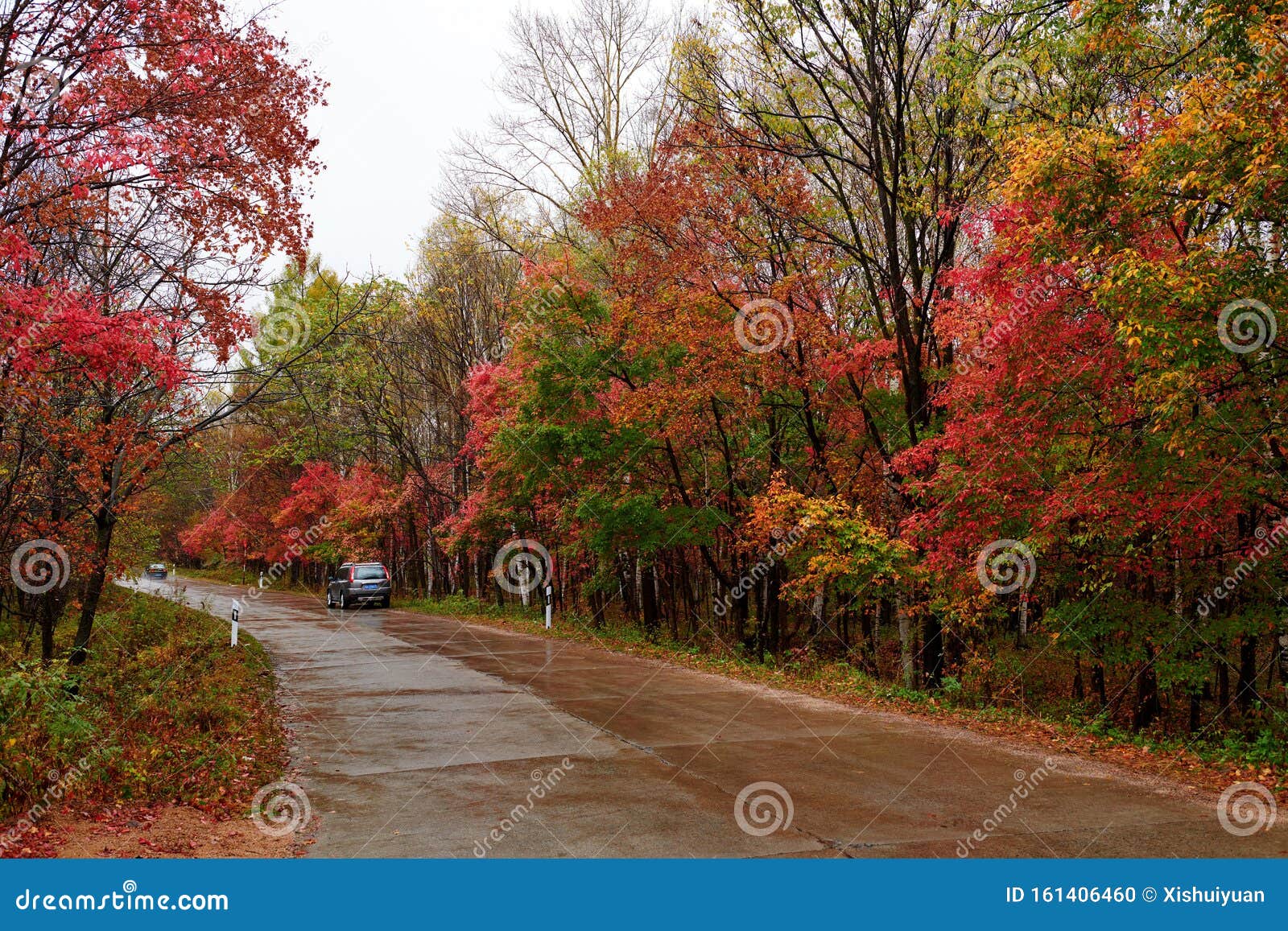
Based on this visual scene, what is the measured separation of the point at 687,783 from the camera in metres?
8.31

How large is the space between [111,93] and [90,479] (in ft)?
17.8

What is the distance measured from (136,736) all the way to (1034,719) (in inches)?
423

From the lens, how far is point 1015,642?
25.0m

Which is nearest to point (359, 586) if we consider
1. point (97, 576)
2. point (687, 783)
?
point (97, 576)

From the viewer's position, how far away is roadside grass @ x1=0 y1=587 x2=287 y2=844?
729cm

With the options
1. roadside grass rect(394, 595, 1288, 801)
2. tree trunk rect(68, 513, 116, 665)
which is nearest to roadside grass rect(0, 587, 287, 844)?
tree trunk rect(68, 513, 116, 665)

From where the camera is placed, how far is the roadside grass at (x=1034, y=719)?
9.35 metres

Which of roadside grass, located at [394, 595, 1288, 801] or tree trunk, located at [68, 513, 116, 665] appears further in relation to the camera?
tree trunk, located at [68, 513, 116, 665]

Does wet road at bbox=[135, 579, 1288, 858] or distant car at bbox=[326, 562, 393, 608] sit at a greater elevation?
distant car at bbox=[326, 562, 393, 608]

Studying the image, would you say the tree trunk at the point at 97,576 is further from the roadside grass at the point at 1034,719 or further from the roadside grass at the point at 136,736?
the roadside grass at the point at 1034,719

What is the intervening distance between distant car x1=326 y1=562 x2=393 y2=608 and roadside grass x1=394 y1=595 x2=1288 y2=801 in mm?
15764

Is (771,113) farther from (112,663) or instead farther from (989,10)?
(112,663)

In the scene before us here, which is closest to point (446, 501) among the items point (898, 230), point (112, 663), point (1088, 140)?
point (112, 663)

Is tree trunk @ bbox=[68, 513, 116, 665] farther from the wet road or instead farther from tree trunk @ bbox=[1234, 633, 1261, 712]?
tree trunk @ bbox=[1234, 633, 1261, 712]
